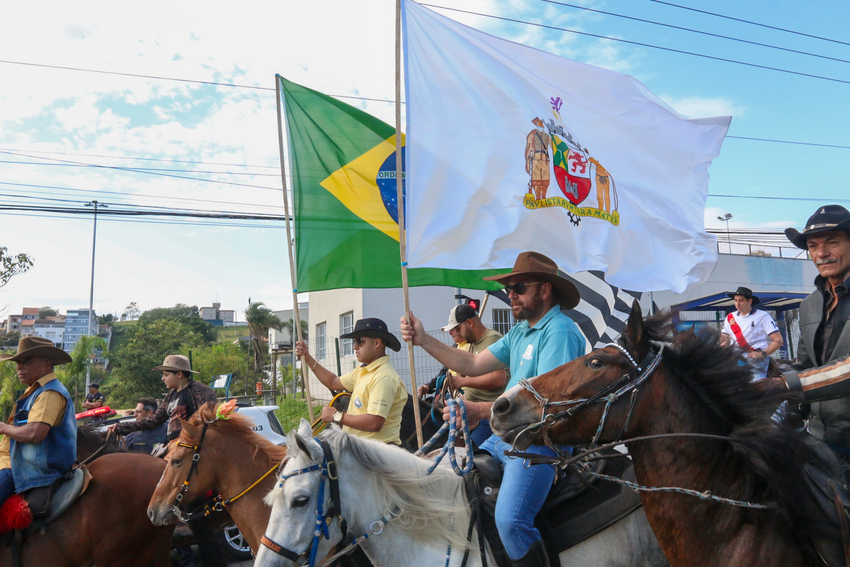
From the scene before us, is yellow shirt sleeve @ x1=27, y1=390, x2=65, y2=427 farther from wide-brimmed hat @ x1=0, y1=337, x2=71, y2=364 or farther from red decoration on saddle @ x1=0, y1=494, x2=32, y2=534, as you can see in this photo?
red decoration on saddle @ x1=0, y1=494, x2=32, y2=534

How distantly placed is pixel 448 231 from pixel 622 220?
2.04 metres

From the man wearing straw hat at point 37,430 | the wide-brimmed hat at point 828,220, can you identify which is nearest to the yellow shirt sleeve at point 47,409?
the man wearing straw hat at point 37,430

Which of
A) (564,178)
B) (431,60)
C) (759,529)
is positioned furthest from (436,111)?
(759,529)

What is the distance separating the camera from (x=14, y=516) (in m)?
4.60

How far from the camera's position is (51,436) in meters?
4.87

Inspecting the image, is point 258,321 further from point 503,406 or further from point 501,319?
point 503,406

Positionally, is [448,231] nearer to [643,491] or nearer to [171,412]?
[643,491]

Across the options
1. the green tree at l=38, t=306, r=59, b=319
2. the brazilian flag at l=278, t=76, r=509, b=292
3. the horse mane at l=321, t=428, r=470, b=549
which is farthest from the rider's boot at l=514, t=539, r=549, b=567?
the green tree at l=38, t=306, r=59, b=319

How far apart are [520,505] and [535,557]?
34 centimetres

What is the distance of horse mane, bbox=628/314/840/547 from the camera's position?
95.3 inches

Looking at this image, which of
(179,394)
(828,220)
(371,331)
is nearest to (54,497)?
(179,394)

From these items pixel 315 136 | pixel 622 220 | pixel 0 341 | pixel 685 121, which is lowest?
pixel 0 341

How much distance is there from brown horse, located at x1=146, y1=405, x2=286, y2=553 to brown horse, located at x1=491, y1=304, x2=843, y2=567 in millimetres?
2524

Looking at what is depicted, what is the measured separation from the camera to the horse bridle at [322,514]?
2822 millimetres
